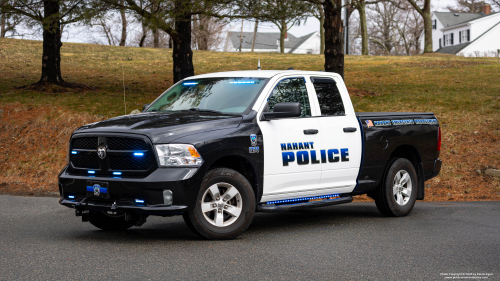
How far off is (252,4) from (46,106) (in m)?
6.55

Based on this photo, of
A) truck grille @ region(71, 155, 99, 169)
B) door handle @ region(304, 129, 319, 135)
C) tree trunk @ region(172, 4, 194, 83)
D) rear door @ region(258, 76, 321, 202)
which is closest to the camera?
truck grille @ region(71, 155, 99, 169)

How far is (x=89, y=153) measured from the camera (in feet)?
21.8

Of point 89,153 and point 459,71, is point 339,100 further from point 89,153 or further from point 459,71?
point 459,71

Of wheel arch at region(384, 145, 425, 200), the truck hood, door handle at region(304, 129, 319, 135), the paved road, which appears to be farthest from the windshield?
wheel arch at region(384, 145, 425, 200)

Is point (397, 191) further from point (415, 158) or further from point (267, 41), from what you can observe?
point (267, 41)

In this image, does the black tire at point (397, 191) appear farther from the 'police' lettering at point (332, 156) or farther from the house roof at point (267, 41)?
the house roof at point (267, 41)

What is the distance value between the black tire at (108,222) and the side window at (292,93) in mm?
2417

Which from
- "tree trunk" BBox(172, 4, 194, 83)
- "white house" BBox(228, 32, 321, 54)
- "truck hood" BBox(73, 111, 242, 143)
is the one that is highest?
"white house" BBox(228, 32, 321, 54)

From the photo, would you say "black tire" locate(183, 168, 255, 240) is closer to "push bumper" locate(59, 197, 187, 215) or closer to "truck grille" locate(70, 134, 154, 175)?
"push bumper" locate(59, 197, 187, 215)

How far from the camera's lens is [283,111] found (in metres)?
7.11

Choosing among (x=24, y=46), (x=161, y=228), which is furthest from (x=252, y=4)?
(x=24, y=46)

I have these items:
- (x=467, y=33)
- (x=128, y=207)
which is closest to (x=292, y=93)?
(x=128, y=207)

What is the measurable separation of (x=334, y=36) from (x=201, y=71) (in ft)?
32.0

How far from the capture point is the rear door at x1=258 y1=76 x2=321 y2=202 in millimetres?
7215
